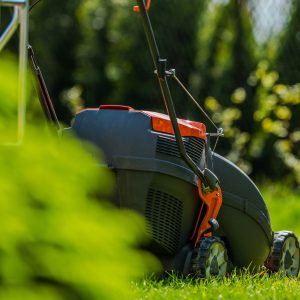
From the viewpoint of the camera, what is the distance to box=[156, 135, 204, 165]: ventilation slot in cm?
389

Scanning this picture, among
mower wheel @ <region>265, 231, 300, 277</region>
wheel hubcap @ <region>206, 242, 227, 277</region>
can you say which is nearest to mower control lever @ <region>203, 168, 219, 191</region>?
wheel hubcap @ <region>206, 242, 227, 277</region>

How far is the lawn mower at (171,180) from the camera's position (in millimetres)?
3807

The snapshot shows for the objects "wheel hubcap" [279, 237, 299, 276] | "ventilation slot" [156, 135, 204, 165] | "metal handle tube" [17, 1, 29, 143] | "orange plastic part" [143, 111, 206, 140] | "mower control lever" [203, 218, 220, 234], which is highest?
"metal handle tube" [17, 1, 29, 143]

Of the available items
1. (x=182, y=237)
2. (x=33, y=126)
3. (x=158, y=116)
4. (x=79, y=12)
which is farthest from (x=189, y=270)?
(x=79, y=12)

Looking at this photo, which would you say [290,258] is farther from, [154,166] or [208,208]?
[154,166]

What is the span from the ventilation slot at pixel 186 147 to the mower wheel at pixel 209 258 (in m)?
0.33

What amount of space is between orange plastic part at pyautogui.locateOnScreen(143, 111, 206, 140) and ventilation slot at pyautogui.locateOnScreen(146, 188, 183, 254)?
0.25 metres

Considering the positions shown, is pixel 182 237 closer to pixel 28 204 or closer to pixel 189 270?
pixel 189 270

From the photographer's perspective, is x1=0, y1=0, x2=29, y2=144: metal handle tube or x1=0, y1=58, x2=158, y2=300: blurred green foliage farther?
x1=0, y1=0, x2=29, y2=144: metal handle tube

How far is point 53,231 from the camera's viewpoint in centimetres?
179

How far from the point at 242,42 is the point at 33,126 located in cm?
822

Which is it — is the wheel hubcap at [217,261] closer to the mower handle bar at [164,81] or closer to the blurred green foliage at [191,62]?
the mower handle bar at [164,81]

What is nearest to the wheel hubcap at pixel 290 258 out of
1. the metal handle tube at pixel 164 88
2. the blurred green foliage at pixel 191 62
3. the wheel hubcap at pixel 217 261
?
the wheel hubcap at pixel 217 261

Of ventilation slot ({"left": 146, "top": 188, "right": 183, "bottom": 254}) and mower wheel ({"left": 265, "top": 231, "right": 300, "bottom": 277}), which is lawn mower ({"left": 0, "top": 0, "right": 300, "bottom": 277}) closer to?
ventilation slot ({"left": 146, "top": 188, "right": 183, "bottom": 254})
